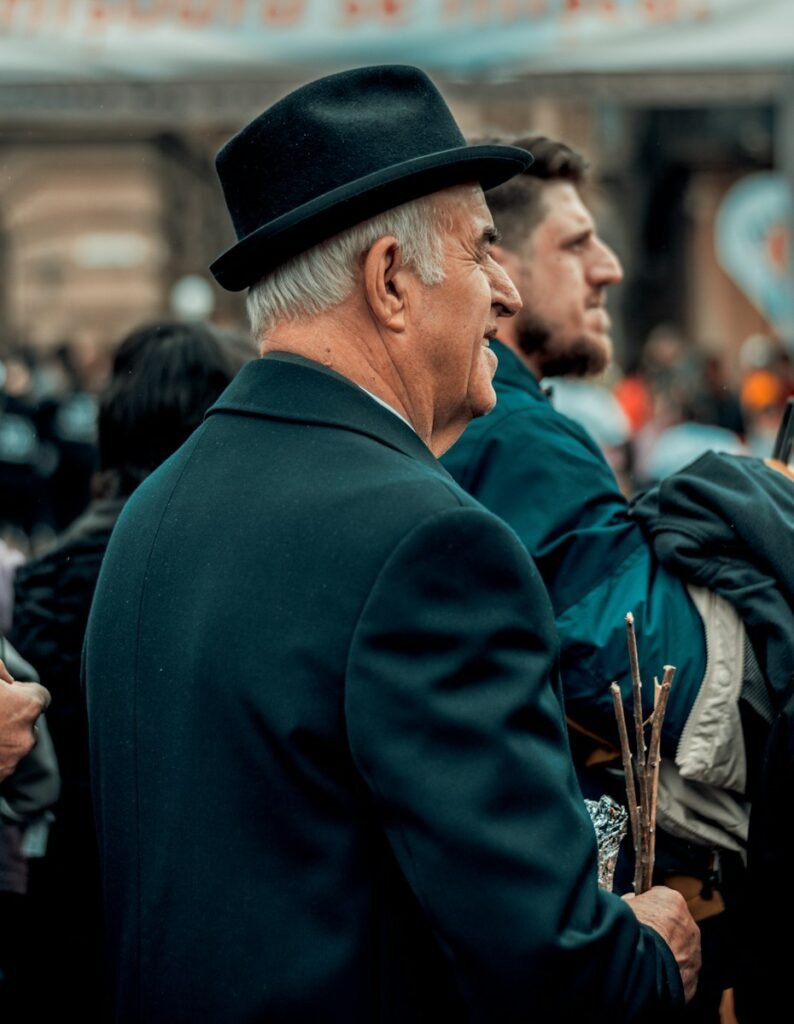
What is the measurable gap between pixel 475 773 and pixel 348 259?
65 centimetres

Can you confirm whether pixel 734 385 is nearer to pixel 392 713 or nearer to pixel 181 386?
pixel 181 386

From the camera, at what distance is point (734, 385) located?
51.5 ft

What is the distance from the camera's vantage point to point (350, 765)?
1.72m

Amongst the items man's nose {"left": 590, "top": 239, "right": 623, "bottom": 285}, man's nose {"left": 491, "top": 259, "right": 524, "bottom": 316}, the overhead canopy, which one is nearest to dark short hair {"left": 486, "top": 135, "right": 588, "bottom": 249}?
man's nose {"left": 590, "top": 239, "right": 623, "bottom": 285}

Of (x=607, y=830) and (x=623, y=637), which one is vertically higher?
(x=623, y=637)

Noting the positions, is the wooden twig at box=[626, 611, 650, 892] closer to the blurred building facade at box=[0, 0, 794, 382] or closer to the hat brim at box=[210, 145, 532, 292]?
the hat brim at box=[210, 145, 532, 292]

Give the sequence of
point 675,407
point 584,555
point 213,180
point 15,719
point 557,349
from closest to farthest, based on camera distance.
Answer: point 15,719, point 584,555, point 557,349, point 675,407, point 213,180

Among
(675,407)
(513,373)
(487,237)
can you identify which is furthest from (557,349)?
(675,407)

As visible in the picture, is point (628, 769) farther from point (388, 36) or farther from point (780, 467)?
point (388, 36)

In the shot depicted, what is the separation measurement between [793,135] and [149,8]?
90.2 inches

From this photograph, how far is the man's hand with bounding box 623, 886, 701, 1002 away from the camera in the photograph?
1.92 m

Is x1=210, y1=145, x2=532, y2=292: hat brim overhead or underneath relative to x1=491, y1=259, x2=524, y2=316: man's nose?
overhead

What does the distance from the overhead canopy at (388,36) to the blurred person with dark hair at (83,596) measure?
1.43 meters

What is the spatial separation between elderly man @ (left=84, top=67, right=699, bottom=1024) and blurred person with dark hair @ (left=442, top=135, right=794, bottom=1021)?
412 millimetres
